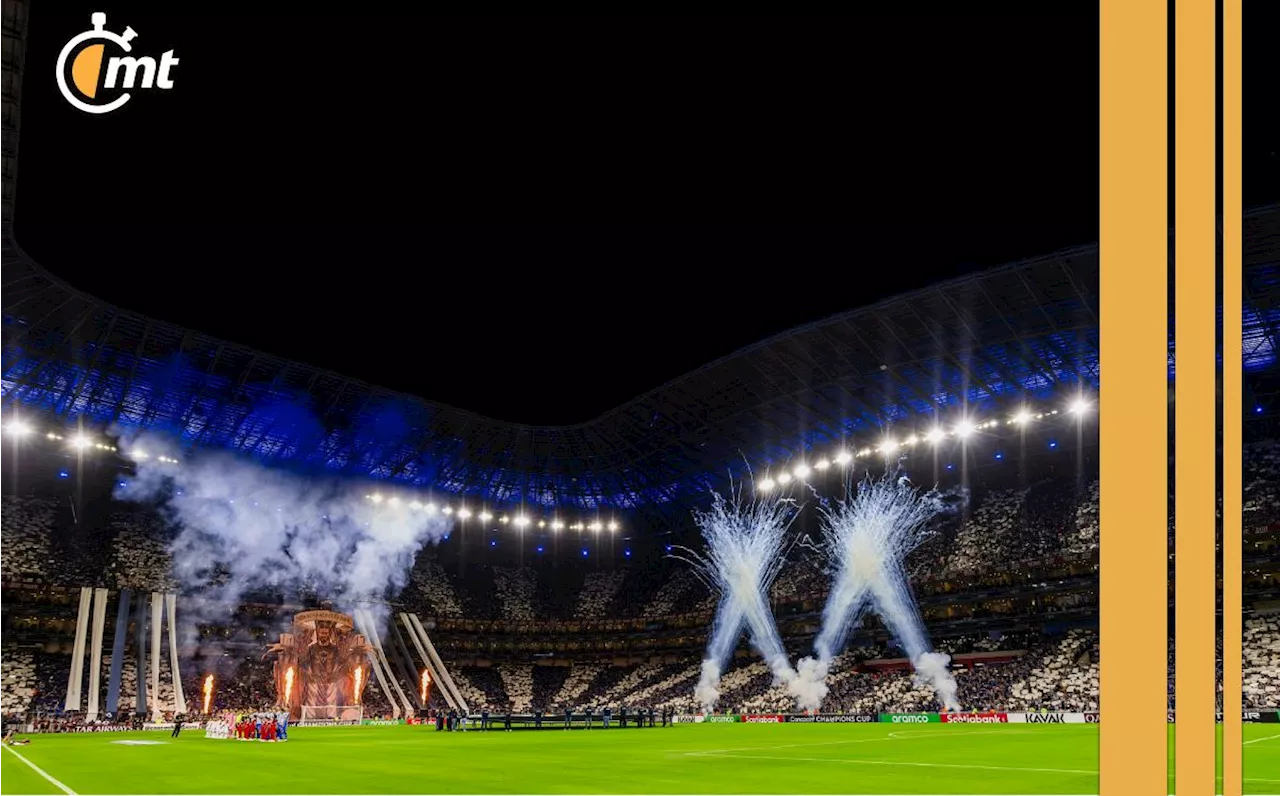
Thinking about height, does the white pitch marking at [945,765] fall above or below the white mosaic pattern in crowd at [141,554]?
below

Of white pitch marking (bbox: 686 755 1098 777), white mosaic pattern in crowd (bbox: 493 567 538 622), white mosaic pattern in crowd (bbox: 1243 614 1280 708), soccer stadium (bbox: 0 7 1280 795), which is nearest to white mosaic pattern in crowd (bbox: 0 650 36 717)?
soccer stadium (bbox: 0 7 1280 795)

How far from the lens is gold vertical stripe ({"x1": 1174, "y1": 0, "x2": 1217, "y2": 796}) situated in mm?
7547

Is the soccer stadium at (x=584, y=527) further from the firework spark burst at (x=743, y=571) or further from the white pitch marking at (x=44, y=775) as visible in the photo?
the white pitch marking at (x=44, y=775)

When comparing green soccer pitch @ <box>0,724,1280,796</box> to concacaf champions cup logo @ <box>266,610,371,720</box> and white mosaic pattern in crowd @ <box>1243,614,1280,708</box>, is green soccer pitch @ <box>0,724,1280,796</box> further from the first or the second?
concacaf champions cup logo @ <box>266,610,371,720</box>

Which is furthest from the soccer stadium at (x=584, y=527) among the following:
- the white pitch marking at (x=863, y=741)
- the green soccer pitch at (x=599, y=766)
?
the green soccer pitch at (x=599, y=766)

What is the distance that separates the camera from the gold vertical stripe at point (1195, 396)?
24.8ft

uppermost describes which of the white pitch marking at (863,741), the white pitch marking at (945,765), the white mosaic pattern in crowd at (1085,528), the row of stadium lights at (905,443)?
the row of stadium lights at (905,443)

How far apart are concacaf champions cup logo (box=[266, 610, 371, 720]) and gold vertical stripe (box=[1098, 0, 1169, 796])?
6383cm

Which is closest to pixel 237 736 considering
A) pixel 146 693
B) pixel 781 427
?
pixel 146 693

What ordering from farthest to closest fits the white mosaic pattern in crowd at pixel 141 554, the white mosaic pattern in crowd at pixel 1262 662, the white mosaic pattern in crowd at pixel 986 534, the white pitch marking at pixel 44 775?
the white mosaic pattern in crowd at pixel 141 554 < the white mosaic pattern in crowd at pixel 986 534 < the white mosaic pattern in crowd at pixel 1262 662 < the white pitch marking at pixel 44 775

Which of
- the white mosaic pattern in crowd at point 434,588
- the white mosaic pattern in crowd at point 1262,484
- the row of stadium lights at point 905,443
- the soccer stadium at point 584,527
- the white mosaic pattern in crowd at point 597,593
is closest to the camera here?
the soccer stadium at point 584,527

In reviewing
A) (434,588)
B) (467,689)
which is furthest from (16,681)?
(434,588)

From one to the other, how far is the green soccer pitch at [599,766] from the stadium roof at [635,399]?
87.9ft

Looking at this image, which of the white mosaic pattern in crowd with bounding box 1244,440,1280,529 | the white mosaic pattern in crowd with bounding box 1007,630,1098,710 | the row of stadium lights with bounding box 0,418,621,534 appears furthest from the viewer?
the row of stadium lights with bounding box 0,418,621,534
